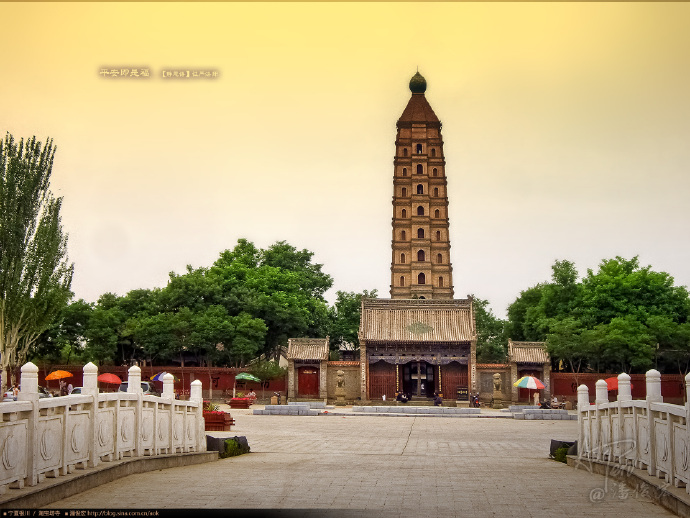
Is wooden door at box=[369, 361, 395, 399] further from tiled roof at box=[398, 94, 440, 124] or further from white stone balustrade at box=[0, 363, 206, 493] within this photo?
white stone balustrade at box=[0, 363, 206, 493]

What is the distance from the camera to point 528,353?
133 ft

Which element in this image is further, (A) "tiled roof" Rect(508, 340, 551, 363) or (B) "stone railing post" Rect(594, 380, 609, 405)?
(A) "tiled roof" Rect(508, 340, 551, 363)

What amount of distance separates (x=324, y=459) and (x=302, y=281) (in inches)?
1565

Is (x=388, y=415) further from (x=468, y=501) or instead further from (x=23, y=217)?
(x=468, y=501)

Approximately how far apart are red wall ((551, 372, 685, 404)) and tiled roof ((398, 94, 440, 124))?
85.2ft

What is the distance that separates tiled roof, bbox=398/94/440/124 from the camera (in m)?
60.4

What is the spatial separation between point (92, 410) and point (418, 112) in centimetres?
5411

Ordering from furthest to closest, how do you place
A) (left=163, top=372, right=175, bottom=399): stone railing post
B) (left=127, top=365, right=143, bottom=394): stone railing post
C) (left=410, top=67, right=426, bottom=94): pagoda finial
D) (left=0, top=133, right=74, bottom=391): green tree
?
(left=410, top=67, right=426, bottom=94): pagoda finial → (left=0, top=133, right=74, bottom=391): green tree → (left=163, top=372, right=175, bottom=399): stone railing post → (left=127, top=365, right=143, bottom=394): stone railing post

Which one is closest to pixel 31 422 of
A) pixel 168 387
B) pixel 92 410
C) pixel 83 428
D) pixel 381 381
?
pixel 83 428

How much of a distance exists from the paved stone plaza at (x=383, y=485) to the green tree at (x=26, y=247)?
19.6 metres

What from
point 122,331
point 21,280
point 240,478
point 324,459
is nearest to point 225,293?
point 122,331

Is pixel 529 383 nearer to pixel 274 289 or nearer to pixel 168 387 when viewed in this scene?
pixel 274 289

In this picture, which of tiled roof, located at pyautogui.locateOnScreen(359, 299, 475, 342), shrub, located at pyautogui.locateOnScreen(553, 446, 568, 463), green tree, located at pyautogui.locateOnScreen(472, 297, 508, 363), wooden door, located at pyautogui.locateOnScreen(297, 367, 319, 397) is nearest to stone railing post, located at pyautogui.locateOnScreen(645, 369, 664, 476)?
shrub, located at pyautogui.locateOnScreen(553, 446, 568, 463)

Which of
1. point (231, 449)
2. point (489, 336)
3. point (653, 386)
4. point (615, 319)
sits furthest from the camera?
point (489, 336)
